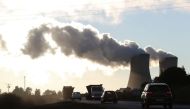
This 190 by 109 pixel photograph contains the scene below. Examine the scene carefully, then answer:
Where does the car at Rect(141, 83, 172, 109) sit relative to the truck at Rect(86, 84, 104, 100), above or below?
below

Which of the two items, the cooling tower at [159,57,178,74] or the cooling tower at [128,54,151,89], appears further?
the cooling tower at [159,57,178,74]

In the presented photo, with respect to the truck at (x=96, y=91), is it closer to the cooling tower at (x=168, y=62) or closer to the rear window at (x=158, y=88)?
the cooling tower at (x=168, y=62)

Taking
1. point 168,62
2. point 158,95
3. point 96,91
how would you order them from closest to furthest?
1. point 158,95
2. point 96,91
3. point 168,62

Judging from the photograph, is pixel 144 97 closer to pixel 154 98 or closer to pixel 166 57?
pixel 154 98

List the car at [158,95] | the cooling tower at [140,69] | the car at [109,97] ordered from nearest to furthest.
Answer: the car at [158,95]
the car at [109,97]
the cooling tower at [140,69]

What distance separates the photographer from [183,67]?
152625 millimetres

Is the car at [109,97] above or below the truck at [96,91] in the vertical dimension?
below

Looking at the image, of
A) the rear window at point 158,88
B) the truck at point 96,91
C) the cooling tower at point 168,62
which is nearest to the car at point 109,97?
the truck at point 96,91

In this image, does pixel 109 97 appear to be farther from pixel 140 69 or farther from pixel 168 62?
pixel 168 62

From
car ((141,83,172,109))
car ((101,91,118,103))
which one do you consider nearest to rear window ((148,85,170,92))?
car ((141,83,172,109))

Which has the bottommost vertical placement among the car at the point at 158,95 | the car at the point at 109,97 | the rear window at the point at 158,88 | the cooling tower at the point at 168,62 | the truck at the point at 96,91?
the car at the point at 158,95

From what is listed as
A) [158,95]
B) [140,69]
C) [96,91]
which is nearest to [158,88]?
[158,95]

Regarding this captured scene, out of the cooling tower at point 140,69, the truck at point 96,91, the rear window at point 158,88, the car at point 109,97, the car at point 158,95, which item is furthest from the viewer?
the cooling tower at point 140,69

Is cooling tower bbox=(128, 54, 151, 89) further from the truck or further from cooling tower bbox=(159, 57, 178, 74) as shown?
the truck
